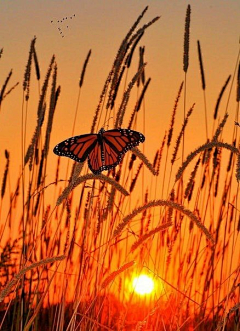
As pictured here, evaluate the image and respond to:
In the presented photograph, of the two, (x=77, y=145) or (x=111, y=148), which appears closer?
(x=77, y=145)

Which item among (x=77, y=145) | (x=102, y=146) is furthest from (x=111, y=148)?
(x=77, y=145)

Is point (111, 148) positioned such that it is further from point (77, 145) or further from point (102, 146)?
point (77, 145)

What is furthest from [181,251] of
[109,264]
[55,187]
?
[55,187]

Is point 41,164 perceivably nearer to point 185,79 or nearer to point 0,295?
point 185,79

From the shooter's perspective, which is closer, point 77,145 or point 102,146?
point 77,145
